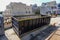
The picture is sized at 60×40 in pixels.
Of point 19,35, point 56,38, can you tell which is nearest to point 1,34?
point 19,35

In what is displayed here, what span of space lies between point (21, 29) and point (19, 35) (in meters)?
0.55

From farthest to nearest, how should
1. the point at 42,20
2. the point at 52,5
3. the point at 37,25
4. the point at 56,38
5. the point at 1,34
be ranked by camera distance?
the point at 52,5 < the point at 42,20 < the point at 37,25 < the point at 1,34 < the point at 56,38

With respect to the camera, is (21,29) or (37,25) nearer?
(21,29)

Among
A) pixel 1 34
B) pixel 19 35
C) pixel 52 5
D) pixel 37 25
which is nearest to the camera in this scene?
pixel 19 35

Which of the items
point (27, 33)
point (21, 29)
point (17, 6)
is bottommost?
point (27, 33)

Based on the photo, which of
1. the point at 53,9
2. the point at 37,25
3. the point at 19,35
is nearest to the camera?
the point at 19,35

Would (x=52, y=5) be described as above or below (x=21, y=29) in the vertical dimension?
above

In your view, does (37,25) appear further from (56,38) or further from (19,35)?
(56,38)

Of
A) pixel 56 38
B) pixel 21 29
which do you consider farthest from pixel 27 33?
pixel 56 38

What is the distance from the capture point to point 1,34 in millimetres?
8859

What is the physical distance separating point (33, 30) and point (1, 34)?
10.8ft

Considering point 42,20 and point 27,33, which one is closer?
point 27,33

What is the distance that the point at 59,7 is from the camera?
4003 centimetres

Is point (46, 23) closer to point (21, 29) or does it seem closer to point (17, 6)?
point (21, 29)
